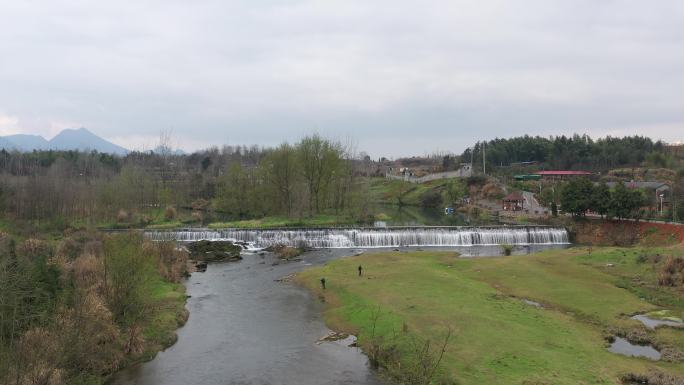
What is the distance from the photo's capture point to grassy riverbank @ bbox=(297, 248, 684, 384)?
64.2 ft

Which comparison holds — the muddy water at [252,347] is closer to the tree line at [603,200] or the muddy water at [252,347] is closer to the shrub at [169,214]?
the shrub at [169,214]

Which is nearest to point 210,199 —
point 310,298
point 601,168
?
point 310,298

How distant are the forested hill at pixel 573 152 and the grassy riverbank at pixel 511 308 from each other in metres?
106

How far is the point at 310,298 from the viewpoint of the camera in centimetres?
3300

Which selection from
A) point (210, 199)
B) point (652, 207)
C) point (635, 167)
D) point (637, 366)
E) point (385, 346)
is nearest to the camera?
point (637, 366)

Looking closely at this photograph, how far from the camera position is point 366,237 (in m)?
60.0

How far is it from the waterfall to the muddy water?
70.4 feet

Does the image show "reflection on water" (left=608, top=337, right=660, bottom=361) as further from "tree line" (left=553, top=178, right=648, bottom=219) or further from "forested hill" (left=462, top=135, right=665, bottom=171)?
"forested hill" (left=462, top=135, right=665, bottom=171)

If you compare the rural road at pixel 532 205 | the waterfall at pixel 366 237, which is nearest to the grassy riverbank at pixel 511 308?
the waterfall at pixel 366 237

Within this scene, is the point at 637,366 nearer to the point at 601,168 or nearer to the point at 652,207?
the point at 652,207

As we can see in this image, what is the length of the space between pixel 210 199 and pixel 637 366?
100 metres

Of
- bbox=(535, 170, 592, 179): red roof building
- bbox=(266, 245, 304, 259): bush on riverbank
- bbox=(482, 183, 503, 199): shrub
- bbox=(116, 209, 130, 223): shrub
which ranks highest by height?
bbox=(535, 170, 592, 179): red roof building

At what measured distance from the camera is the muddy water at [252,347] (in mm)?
19953

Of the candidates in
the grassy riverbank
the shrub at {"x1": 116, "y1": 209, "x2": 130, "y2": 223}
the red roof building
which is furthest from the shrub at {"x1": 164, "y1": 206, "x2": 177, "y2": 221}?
the red roof building
